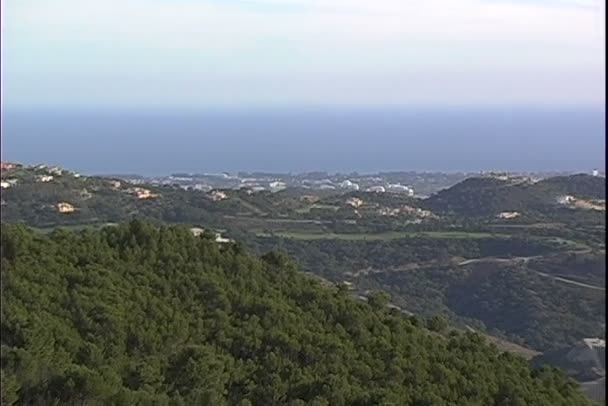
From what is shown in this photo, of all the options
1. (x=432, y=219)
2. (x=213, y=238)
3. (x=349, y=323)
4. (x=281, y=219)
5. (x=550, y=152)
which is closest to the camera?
(x=349, y=323)

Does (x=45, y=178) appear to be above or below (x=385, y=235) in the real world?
above

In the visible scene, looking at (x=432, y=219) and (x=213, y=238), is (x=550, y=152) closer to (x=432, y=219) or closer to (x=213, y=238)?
(x=432, y=219)

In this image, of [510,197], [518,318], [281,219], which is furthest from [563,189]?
[518,318]

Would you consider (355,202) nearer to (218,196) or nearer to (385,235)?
(218,196)

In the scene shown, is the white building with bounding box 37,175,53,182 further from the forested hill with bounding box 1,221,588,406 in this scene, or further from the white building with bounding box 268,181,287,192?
the white building with bounding box 268,181,287,192

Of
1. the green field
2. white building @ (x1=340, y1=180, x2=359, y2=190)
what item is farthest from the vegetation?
white building @ (x1=340, y1=180, x2=359, y2=190)

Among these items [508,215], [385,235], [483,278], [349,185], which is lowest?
[349,185]

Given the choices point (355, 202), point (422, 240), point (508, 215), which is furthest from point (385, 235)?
point (355, 202)

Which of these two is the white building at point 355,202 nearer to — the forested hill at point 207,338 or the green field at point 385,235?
the green field at point 385,235
